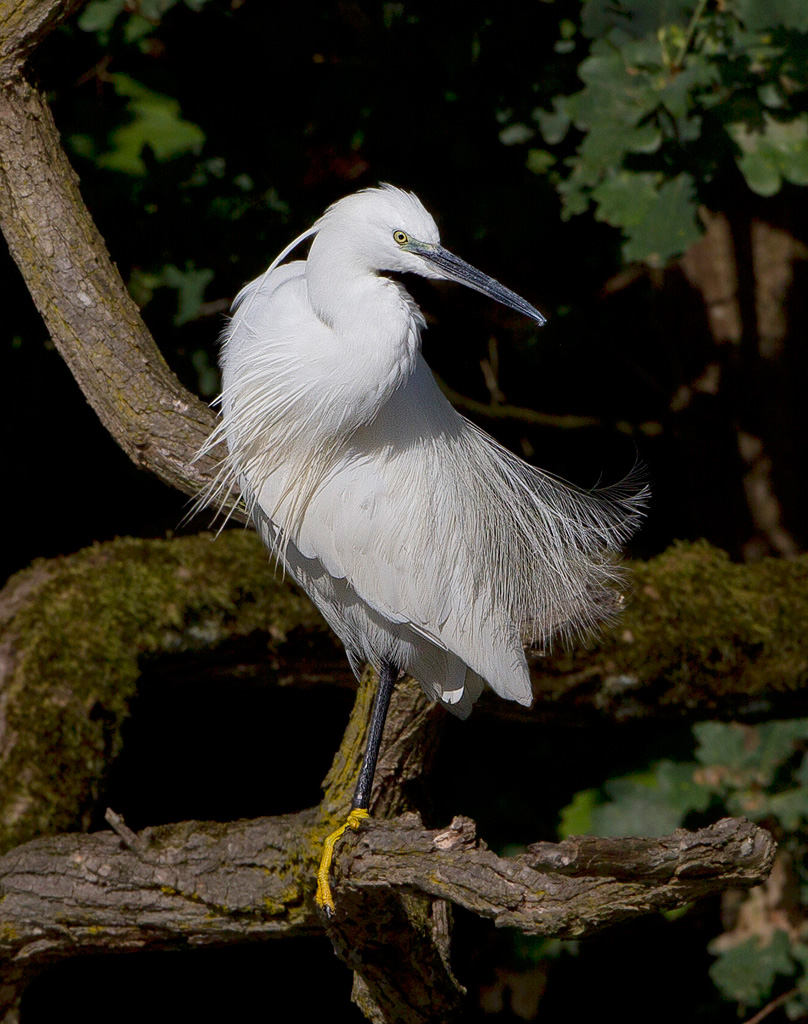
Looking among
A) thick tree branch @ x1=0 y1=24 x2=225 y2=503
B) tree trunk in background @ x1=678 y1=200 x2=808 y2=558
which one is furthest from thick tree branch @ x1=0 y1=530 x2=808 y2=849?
thick tree branch @ x1=0 y1=24 x2=225 y2=503

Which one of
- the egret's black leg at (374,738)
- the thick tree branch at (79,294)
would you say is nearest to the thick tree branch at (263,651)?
the egret's black leg at (374,738)

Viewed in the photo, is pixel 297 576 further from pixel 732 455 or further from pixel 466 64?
pixel 732 455

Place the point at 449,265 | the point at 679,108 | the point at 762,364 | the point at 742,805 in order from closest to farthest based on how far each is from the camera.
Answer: the point at 449,265 < the point at 679,108 < the point at 742,805 < the point at 762,364

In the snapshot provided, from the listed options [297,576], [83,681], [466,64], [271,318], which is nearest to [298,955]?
[83,681]

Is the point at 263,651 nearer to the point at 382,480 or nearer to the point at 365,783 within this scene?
the point at 365,783

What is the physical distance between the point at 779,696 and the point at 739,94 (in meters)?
1.30

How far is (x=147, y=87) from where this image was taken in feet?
9.20

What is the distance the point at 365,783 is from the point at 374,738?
0.23 ft

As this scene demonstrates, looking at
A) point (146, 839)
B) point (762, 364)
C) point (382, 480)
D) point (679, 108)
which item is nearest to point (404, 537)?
point (382, 480)

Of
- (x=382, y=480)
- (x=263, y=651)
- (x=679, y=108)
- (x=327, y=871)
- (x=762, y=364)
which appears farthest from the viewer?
(x=762, y=364)

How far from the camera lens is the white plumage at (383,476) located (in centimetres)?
154

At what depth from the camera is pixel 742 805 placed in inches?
95.8

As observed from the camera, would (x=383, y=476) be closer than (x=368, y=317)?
No

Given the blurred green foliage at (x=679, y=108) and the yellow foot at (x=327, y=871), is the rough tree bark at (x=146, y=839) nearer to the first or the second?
the yellow foot at (x=327, y=871)
